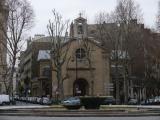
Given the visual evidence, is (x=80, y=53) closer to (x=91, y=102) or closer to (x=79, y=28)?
(x=79, y=28)

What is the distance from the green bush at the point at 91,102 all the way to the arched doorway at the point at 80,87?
154 feet

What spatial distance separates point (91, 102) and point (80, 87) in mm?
49999

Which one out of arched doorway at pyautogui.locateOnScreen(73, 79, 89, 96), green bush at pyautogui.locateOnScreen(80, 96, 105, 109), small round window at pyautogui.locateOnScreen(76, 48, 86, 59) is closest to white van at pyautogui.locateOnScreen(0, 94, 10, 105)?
arched doorway at pyautogui.locateOnScreen(73, 79, 89, 96)

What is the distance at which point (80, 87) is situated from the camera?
305ft

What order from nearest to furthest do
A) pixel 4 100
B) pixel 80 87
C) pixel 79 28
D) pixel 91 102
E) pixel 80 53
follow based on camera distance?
pixel 91 102 < pixel 4 100 < pixel 80 53 < pixel 80 87 < pixel 79 28

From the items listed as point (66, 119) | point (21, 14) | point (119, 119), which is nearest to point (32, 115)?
point (66, 119)

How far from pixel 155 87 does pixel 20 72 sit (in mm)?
74665

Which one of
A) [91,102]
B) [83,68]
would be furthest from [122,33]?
[91,102]

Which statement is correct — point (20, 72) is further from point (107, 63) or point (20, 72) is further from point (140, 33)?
point (140, 33)

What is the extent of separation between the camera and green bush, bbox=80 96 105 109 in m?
42.8

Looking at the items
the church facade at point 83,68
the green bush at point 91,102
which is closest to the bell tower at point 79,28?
the church facade at point 83,68

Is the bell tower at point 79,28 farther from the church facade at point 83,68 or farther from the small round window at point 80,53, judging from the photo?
the small round window at point 80,53

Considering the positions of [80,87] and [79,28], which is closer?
[80,87]

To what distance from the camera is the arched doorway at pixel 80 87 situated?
90881mm
